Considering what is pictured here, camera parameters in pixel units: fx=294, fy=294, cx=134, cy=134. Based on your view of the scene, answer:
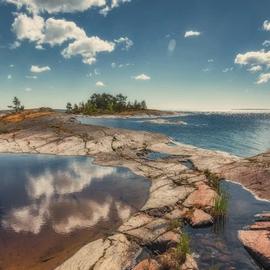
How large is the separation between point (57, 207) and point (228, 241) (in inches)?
454

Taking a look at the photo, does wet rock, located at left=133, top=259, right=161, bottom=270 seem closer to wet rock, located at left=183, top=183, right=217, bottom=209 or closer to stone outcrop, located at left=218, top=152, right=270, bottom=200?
wet rock, located at left=183, top=183, right=217, bottom=209

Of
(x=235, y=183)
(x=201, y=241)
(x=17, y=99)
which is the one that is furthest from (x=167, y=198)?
(x=17, y=99)

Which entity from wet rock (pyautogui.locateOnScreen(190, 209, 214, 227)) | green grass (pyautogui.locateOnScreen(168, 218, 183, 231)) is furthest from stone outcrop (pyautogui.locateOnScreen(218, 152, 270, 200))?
green grass (pyautogui.locateOnScreen(168, 218, 183, 231))

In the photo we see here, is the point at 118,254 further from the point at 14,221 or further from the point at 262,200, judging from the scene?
the point at 262,200

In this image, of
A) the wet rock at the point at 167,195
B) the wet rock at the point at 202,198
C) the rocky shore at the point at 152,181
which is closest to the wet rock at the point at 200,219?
the rocky shore at the point at 152,181

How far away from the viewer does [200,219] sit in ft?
55.7

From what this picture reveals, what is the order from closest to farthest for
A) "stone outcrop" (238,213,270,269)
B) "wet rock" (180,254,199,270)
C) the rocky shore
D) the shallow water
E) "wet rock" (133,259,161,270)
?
1. "wet rock" (133,259,161,270)
2. "wet rock" (180,254,199,270)
3. "stone outcrop" (238,213,270,269)
4. the shallow water
5. the rocky shore

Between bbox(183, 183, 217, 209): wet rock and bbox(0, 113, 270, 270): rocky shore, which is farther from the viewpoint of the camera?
bbox(183, 183, 217, 209): wet rock

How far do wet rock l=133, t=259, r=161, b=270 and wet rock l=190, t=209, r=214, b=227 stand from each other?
5162mm

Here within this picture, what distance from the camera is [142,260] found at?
13.2 metres

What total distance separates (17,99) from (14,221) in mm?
150358

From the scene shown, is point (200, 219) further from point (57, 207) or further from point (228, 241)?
point (57, 207)

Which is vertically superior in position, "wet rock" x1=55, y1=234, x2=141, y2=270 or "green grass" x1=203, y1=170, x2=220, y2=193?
"green grass" x1=203, y1=170, x2=220, y2=193

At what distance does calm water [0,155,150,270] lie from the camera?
1484 cm
